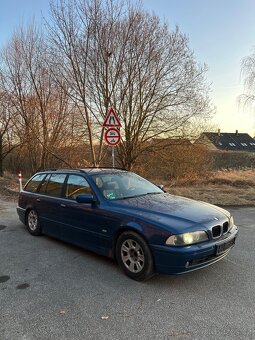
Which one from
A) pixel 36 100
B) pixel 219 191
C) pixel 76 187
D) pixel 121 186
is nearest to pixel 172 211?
pixel 121 186

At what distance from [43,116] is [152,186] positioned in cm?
1516

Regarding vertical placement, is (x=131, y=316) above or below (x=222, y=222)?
below

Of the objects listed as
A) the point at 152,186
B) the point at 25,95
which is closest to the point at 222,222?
the point at 152,186

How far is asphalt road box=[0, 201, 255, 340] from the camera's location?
3.04 meters

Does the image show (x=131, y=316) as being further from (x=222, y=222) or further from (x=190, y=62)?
(x=190, y=62)

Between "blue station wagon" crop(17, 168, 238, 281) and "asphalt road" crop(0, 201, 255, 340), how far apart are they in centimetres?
27

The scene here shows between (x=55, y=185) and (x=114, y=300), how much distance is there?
10.00 ft

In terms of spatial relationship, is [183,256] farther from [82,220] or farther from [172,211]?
[82,220]

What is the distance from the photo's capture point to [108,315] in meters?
3.34

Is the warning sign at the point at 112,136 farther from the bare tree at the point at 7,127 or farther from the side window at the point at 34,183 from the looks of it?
the bare tree at the point at 7,127

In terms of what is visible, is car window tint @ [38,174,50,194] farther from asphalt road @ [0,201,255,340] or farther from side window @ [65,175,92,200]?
asphalt road @ [0,201,255,340]

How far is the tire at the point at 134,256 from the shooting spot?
4.08 m

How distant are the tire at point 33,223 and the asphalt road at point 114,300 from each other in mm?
1134

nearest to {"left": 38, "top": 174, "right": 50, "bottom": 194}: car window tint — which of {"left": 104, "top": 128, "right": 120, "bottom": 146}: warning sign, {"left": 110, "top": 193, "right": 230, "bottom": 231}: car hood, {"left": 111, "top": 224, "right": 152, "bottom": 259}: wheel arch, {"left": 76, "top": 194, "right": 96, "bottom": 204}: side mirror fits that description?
{"left": 76, "top": 194, "right": 96, "bottom": 204}: side mirror
